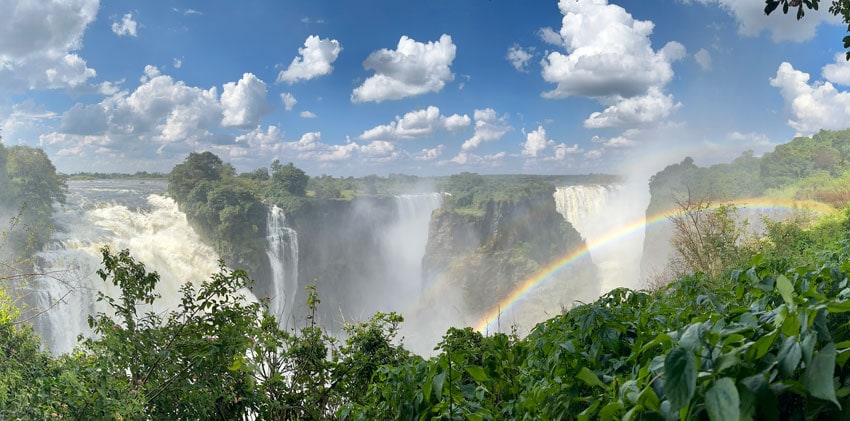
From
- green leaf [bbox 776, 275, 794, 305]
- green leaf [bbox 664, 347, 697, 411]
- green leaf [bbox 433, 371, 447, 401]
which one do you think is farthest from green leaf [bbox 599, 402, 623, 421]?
green leaf [bbox 433, 371, 447, 401]

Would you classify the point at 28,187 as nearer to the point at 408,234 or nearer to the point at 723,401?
the point at 408,234

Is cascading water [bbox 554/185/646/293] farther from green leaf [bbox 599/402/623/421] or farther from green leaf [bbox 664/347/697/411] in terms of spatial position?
green leaf [bbox 664/347/697/411]

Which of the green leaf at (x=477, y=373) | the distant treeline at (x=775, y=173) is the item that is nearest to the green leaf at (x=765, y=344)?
the green leaf at (x=477, y=373)

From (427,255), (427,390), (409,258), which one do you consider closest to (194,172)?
(409,258)

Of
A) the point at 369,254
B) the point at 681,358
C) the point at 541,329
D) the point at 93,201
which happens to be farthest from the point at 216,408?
the point at 369,254

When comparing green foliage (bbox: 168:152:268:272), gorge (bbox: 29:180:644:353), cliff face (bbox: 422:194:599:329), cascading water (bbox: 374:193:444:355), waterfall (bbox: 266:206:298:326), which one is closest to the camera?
green foliage (bbox: 168:152:268:272)

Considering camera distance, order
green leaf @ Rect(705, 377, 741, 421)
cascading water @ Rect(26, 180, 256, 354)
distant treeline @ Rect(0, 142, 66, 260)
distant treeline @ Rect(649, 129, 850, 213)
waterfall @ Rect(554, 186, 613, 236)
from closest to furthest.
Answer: green leaf @ Rect(705, 377, 741, 421)
cascading water @ Rect(26, 180, 256, 354)
distant treeline @ Rect(0, 142, 66, 260)
distant treeline @ Rect(649, 129, 850, 213)
waterfall @ Rect(554, 186, 613, 236)
